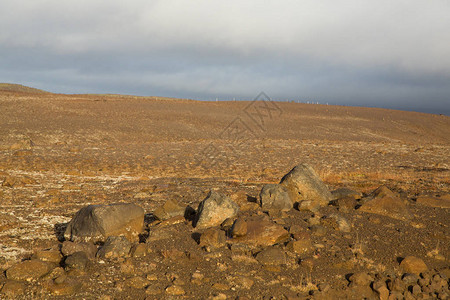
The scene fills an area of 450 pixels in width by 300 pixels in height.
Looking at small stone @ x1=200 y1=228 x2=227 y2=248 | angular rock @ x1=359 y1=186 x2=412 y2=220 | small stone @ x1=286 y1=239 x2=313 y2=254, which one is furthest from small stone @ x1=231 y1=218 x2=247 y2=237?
angular rock @ x1=359 y1=186 x2=412 y2=220

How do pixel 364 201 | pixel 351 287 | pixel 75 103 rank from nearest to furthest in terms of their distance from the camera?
pixel 351 287 → pixel 364 201 → pixel 75 103

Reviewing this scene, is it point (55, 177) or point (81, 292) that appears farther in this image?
point (55, 177)

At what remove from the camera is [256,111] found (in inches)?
2034

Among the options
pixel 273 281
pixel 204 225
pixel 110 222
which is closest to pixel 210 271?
pixel 273 281

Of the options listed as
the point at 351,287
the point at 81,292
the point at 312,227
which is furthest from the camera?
the point at 312,227

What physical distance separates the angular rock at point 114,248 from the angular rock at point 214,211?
1.56 metres

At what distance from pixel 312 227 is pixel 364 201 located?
227 centimetres

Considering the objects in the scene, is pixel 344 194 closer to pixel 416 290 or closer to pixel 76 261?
pixel 416 290

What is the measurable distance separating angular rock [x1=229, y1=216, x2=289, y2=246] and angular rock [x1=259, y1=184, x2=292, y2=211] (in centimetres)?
154

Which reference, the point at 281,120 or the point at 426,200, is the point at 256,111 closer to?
the point at 281,120

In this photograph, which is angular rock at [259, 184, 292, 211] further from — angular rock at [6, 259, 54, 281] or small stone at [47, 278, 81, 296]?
angular rock at [6, 259, 54, 281]

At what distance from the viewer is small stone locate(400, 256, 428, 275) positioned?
565cm

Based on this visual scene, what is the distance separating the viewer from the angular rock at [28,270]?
5.11m

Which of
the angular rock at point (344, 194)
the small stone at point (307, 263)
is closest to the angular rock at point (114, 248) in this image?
the small stone at point (307, 263)
